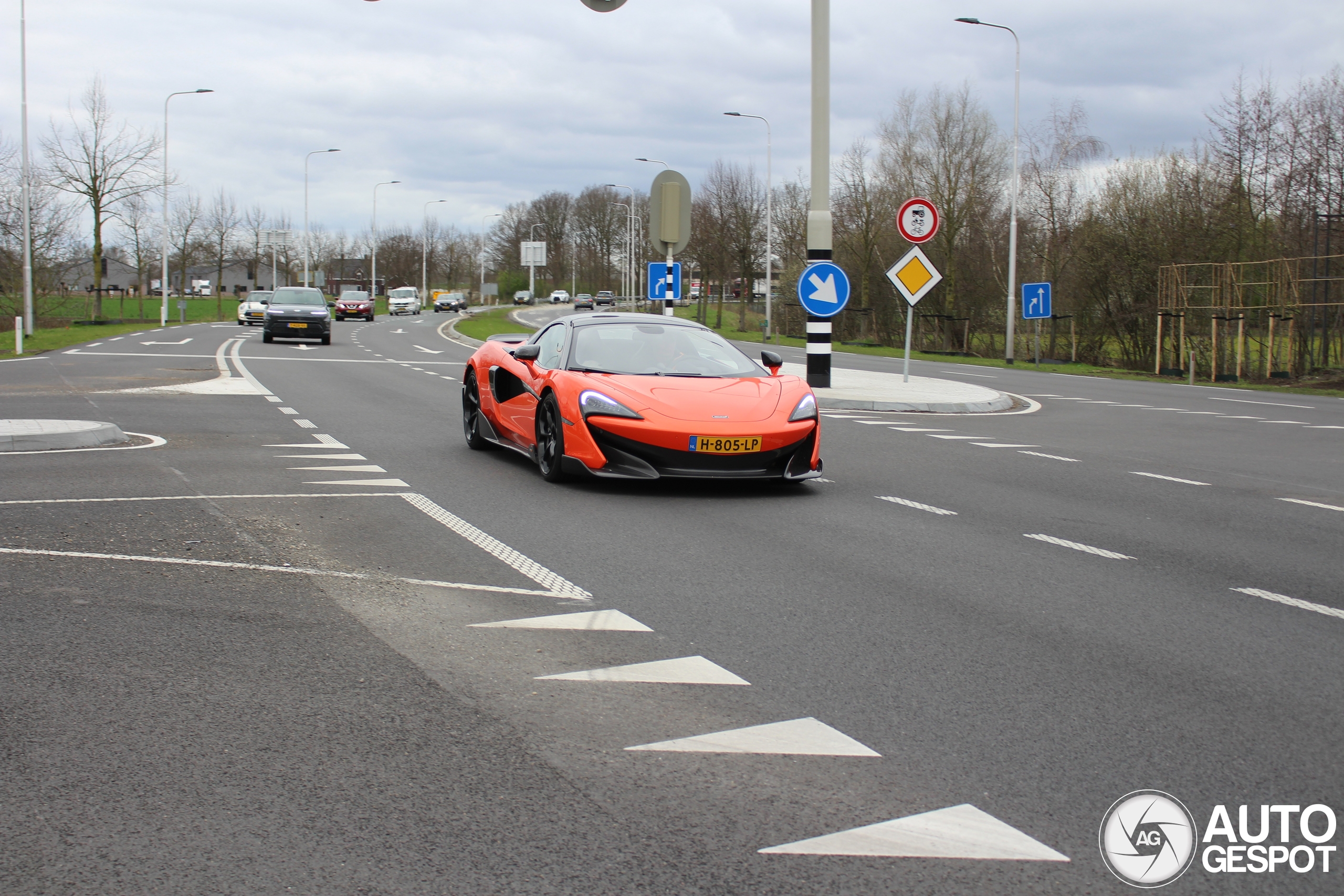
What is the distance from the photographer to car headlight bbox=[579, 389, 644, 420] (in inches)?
350

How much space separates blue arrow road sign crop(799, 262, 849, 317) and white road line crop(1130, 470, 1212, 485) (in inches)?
282

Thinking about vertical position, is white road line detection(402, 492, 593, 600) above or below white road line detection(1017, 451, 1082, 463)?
below

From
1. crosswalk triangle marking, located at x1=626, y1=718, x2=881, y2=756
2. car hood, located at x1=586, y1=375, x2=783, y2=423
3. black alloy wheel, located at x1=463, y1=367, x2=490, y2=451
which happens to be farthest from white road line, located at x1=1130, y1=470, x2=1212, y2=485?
crosswalk triangle marking, located at x1=626, y1=718, x2=881, y2=756

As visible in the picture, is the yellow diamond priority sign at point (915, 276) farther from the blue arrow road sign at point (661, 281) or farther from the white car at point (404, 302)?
the white car at point (404, 302)

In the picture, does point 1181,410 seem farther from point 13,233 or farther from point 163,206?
point 163,206

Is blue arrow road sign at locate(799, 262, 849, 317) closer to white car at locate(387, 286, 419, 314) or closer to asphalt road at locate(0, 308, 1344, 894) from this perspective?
asphalt road at locate(0, 308, 1344, 894)

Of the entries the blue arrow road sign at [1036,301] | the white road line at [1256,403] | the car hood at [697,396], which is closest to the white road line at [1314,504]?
the car hood at [697,396]

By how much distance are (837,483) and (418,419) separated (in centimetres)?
664

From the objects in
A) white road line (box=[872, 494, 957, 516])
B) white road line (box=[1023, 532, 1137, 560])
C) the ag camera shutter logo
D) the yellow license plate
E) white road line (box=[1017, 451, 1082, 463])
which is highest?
the yellow license plate

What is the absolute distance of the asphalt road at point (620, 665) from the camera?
3049 mm

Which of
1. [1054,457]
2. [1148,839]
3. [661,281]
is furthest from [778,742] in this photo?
[661,281]

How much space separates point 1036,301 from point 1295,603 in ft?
92.9

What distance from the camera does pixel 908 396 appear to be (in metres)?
18.8

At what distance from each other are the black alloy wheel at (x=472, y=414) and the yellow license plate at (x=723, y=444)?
3.42 metres
